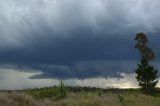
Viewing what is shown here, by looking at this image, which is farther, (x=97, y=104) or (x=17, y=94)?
(x=97, y=104)

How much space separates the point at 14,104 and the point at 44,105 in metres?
2.06

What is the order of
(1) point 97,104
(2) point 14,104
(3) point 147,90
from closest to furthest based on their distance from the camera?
(2) point 14,104 → (1) point 97,104 → (3) point 147,90

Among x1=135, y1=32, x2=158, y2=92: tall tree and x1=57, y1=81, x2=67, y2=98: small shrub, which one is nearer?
x1=57, y1=81, x2=67, y2=98: small shrub

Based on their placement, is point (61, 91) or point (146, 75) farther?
Result: point (146, 75)

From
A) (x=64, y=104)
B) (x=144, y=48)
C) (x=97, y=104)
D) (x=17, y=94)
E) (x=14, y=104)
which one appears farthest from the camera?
(x=144, y=48)

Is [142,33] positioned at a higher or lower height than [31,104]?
higher

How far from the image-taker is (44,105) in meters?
25.0

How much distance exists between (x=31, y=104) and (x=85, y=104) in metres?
5.66

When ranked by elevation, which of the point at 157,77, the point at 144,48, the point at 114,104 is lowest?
the point at 114,104

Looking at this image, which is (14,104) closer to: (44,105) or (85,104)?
(44,105)

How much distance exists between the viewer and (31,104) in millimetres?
24906

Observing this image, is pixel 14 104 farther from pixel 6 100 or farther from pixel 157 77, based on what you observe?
pixel 157 77

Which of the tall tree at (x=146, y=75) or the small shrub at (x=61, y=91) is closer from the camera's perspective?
the small shrub at (x=61, y=91)

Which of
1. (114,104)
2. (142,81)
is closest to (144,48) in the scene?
(142,81)
